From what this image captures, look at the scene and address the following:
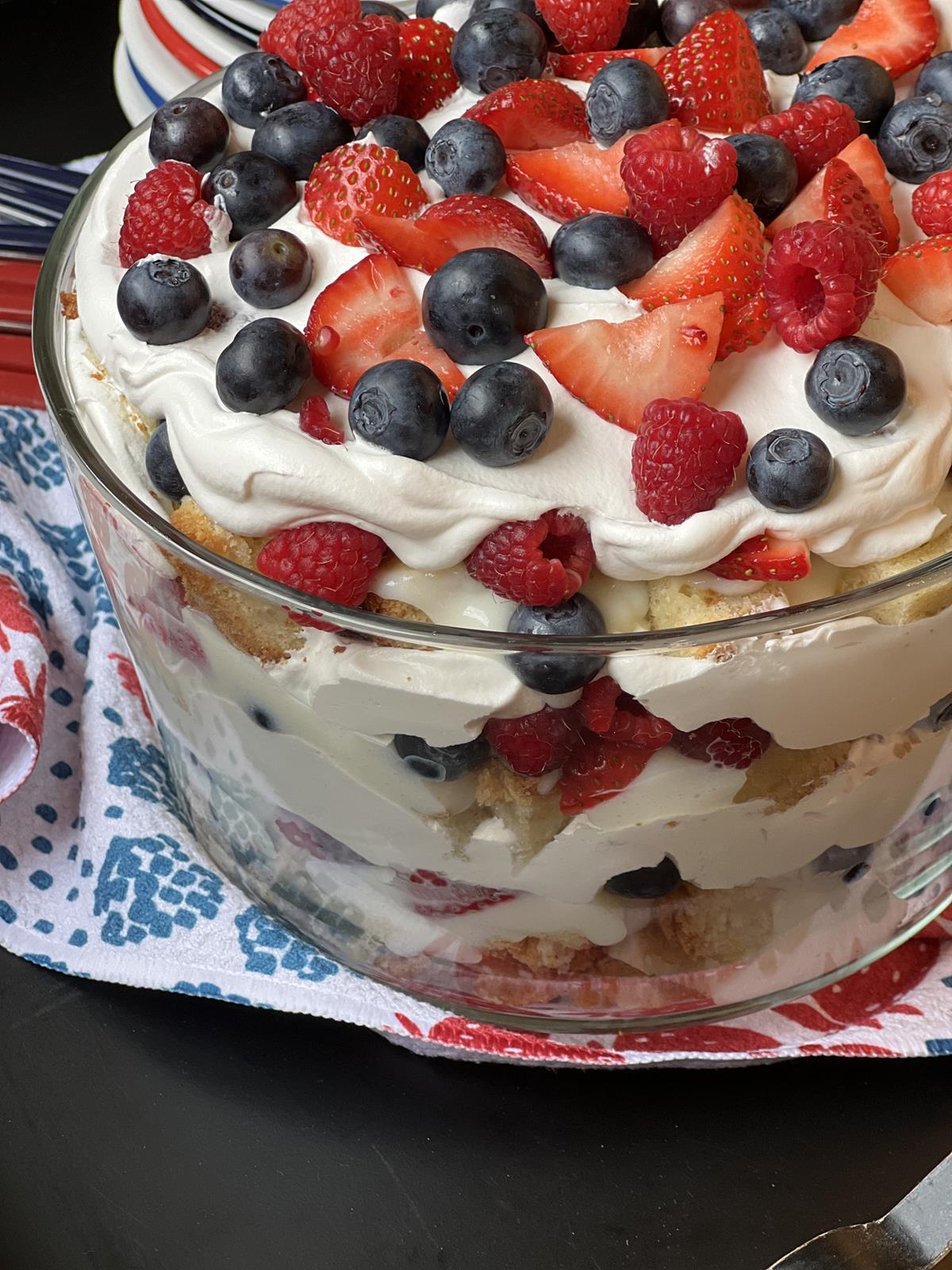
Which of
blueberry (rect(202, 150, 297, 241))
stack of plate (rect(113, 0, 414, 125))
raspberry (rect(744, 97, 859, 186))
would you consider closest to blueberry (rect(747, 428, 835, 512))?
raspberry (rect(744, 97, 859, 186))

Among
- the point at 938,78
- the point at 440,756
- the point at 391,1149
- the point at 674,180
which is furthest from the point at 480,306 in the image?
the point at 391,1149

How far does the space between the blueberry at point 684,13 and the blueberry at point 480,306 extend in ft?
1.54

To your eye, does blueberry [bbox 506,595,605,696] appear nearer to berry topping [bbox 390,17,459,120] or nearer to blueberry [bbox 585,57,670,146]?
blueberry [bbox 585,57,670,146]

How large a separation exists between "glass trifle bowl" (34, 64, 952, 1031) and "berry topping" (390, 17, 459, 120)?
22 centimetres

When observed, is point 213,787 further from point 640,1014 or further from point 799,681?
point 799,681

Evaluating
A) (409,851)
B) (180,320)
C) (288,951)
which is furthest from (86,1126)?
(180,320)

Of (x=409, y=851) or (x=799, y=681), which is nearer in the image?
(x=799, y=681)

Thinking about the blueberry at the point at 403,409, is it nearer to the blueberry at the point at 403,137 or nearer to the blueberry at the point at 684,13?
the blueberry at the point at 403,137

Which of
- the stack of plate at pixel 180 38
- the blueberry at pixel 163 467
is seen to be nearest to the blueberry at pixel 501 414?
the blueberry at pixel 163 467

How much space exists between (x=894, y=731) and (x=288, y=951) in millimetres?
549

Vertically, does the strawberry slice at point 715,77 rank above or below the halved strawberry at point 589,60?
above

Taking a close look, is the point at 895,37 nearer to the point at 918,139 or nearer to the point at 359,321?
the point at 918,139

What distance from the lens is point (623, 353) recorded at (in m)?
0.96

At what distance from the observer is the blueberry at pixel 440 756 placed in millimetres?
919
